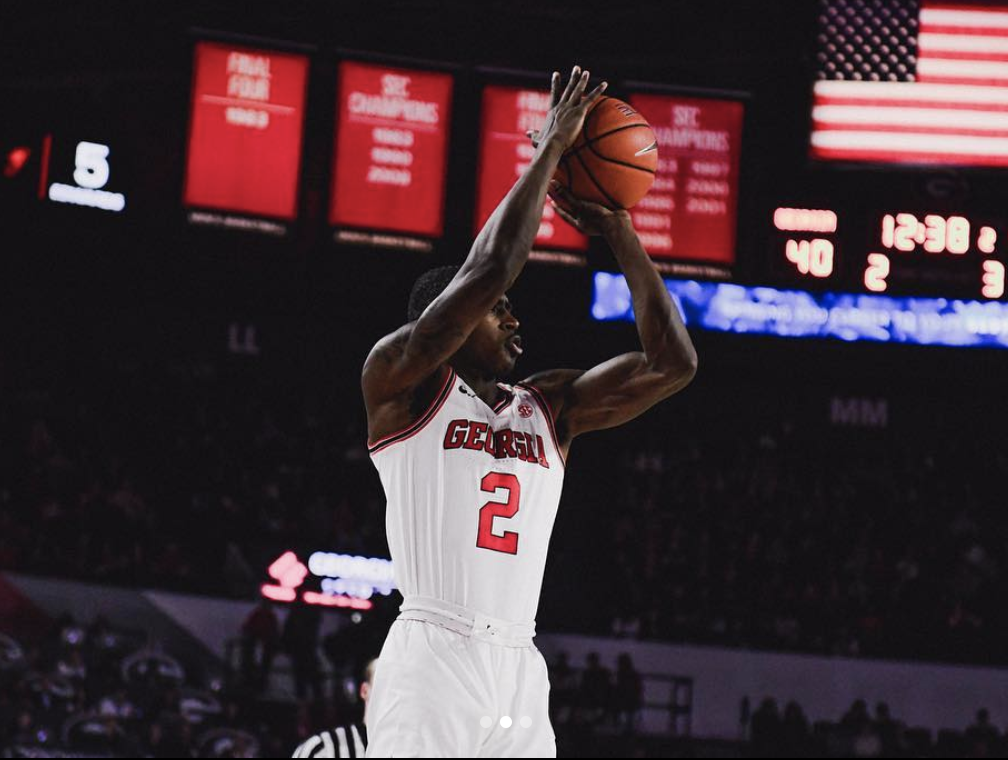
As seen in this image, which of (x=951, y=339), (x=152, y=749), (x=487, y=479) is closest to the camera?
(x=487, y=479)

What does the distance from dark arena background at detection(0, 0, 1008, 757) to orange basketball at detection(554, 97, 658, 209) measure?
5648 millimetres

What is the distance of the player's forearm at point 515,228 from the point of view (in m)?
3.86

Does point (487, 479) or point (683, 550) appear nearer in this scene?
point (487, 479)

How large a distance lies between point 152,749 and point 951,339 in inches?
296

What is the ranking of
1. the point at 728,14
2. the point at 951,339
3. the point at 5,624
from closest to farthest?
the point at 951,339
the point at 728,14
the point at 5,624

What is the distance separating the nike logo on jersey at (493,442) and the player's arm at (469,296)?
0.17 m

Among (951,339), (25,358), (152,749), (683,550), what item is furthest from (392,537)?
(25,358)

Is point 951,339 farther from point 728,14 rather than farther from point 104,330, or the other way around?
point 104,330

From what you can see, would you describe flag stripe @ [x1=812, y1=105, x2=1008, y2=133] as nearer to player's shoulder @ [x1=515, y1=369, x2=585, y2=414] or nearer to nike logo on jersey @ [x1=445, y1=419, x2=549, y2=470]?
player's shoulder @ [x1=515, y1=369, x2=585, y2=414]

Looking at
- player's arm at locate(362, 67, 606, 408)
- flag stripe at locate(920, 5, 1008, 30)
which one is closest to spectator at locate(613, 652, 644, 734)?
flag stripe at locate(920, 5, 1008, 30)

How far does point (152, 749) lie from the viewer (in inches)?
499

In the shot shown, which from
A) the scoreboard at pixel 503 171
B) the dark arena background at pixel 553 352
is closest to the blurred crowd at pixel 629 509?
the dark arena background at pixel 553 352

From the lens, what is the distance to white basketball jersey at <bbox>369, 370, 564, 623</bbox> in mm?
3857

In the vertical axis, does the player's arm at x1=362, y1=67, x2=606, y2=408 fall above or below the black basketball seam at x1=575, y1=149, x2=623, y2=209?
below
